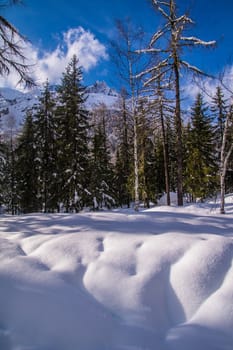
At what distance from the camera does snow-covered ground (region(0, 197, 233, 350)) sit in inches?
81.5

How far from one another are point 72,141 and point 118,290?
590 inches

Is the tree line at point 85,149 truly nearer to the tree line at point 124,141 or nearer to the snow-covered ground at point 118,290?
the tree line at point 124,141

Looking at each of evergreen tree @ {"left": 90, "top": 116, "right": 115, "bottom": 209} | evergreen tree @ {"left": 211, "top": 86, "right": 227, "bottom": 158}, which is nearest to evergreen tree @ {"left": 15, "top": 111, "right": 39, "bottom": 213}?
evergreen tree @ {"left": 90, "top": 116, "right": 115, "bottom": 209}

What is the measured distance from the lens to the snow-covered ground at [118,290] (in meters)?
2.07

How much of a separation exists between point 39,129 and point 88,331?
60.9 feet

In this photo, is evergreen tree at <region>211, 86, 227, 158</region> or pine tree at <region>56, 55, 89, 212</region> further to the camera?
evergreen tree at <region>211, 86, 227, 158</region>

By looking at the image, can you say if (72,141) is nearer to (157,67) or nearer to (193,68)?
(157,67)

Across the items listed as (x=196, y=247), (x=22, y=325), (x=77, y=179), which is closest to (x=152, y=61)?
(x=77, y=179)

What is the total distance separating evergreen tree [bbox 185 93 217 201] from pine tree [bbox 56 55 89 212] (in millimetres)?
10246

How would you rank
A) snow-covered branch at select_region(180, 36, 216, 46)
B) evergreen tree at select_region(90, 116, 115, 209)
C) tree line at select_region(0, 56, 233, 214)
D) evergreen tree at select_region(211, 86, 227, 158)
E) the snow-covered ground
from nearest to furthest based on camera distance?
the snow-covered ground → snow-covered branch at select_region(180, 36, 216, 46) → tree line at select_region(0, 56, 233, 214) → evergreen tree at select_region(90, 116, 115, 209) → evergreen tree at select_region(211, 86, 227, 158)

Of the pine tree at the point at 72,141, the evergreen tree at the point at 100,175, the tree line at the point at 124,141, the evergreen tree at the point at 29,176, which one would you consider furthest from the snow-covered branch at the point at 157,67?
the evergreen tree at the point at 29,176

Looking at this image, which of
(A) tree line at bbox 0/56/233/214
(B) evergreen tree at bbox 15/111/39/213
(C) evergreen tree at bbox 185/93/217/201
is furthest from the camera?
(C) evergreen tree at bbox 185/93/217/201

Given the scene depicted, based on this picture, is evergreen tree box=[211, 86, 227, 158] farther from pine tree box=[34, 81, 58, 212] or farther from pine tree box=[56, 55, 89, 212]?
pine tree box=[34, 81, 58, 212]

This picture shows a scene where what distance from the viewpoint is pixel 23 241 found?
3924mm
